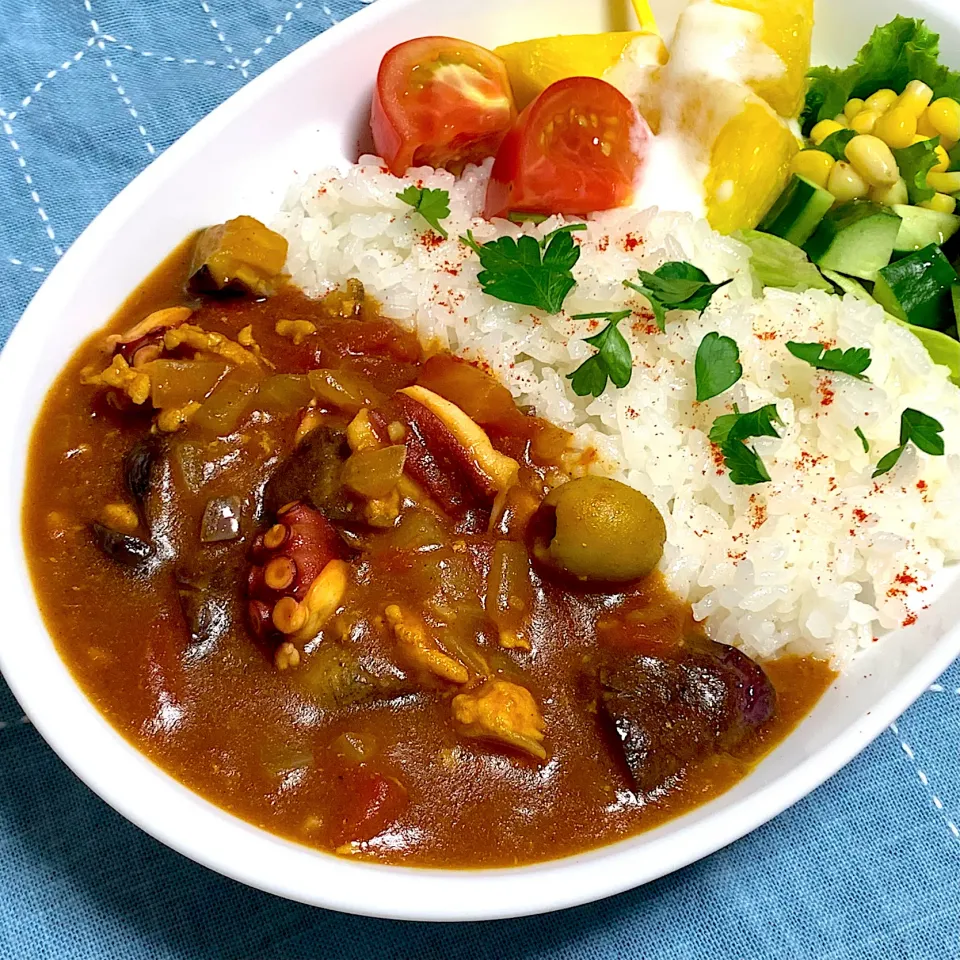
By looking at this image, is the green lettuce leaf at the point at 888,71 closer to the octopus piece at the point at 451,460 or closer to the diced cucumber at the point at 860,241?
Result: the diced cucumber at the point at 860,241

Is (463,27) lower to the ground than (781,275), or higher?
higher

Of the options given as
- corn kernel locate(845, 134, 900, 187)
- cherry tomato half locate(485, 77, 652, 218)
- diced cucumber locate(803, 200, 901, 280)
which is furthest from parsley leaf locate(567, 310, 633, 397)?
corn kernel locate(845, 134, 900, 187)

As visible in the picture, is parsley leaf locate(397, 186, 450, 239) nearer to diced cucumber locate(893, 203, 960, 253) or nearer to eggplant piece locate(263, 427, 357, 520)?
eggplant piece locate(263, 427, 357, 520)

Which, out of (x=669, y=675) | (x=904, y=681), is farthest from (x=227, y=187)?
(x=904, y=681)

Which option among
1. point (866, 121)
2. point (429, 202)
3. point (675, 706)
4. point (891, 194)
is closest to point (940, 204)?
point (891, 194)

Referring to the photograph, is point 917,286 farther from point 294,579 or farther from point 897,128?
point 294,579

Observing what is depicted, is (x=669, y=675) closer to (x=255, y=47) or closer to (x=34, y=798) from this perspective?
(x=34, y=798)

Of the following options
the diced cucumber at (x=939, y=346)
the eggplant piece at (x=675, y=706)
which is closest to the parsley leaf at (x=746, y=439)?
the eggplant piece at (x=675, y=706)
